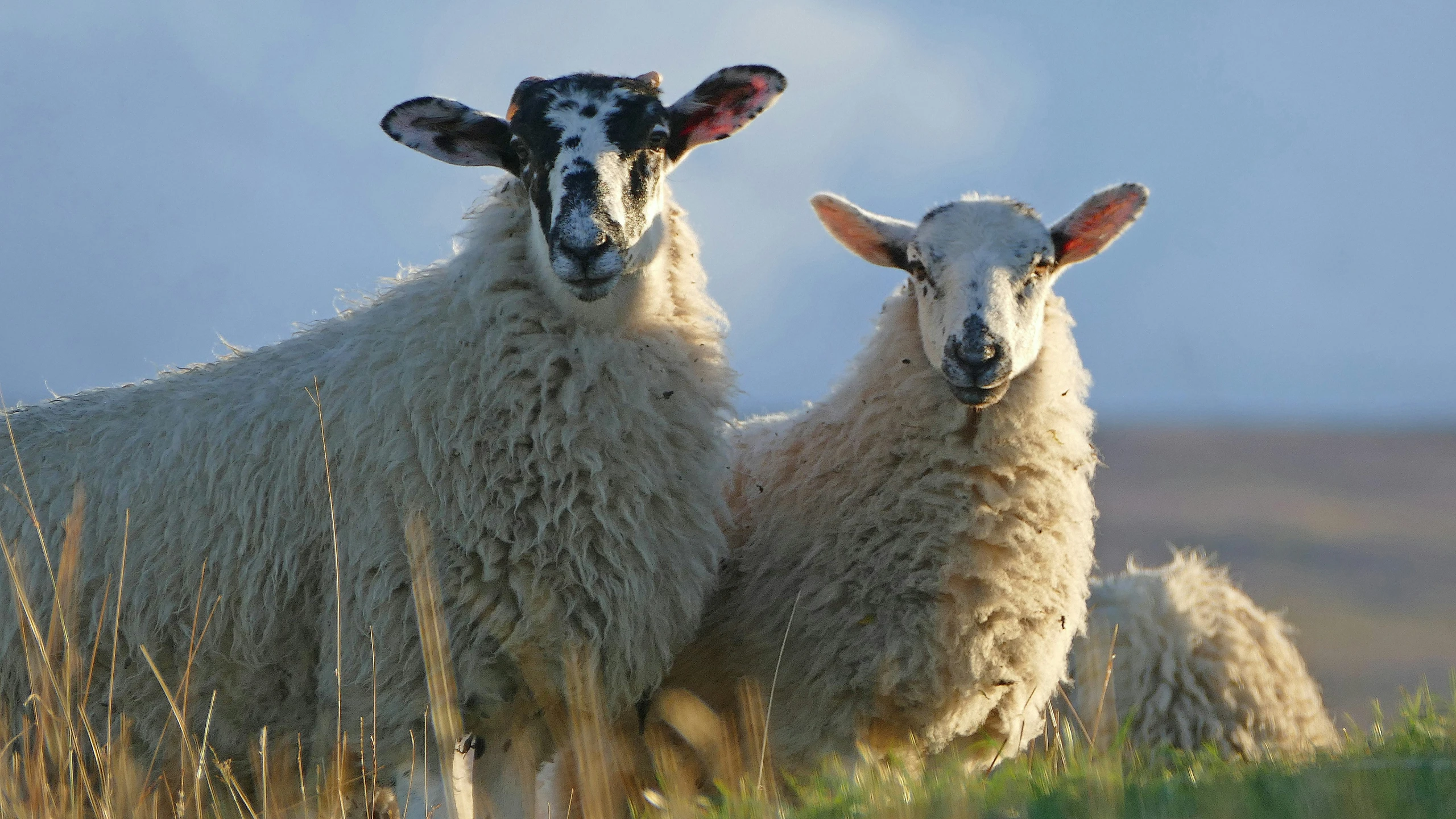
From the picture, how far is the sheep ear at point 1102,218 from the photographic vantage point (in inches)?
188

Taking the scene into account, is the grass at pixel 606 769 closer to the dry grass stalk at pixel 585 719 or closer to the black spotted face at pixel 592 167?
the dry grass stalk at pixel 585 719

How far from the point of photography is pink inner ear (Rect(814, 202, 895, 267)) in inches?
191

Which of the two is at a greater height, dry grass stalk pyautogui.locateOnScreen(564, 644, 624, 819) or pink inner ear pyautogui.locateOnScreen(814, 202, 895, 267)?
pink inner ear pyautogui.locateOnScreen(814, 202, 895, 267)

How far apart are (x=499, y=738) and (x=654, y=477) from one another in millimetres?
943

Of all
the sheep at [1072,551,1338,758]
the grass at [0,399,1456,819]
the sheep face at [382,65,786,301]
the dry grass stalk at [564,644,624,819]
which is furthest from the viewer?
the sheep at [1072,551,1338,758]

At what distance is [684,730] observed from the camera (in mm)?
4020

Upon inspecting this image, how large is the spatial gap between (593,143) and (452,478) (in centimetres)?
117

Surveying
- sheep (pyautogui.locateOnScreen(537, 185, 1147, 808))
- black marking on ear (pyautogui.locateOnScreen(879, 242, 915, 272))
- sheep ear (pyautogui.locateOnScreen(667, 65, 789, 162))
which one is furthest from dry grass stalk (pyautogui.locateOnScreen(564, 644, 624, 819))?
black marking on ear (pyautogui.locateOnScreen(879, 242, 915, 272))

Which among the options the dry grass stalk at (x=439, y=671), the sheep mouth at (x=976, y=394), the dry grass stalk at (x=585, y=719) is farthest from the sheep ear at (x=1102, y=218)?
the dry grass stalk at (x=439, y=671)

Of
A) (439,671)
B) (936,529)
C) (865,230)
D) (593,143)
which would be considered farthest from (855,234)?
(439,671)

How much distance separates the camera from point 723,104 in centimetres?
436

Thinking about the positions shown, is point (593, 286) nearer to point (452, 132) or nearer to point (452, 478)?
point (452, 478)

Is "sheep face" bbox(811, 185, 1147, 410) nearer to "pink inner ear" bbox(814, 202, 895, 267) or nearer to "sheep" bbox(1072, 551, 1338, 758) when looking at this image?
"pink inner ear" bbox(814, 202, 895, 267)

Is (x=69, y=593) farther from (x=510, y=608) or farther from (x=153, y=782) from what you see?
(x=510, y=608)
